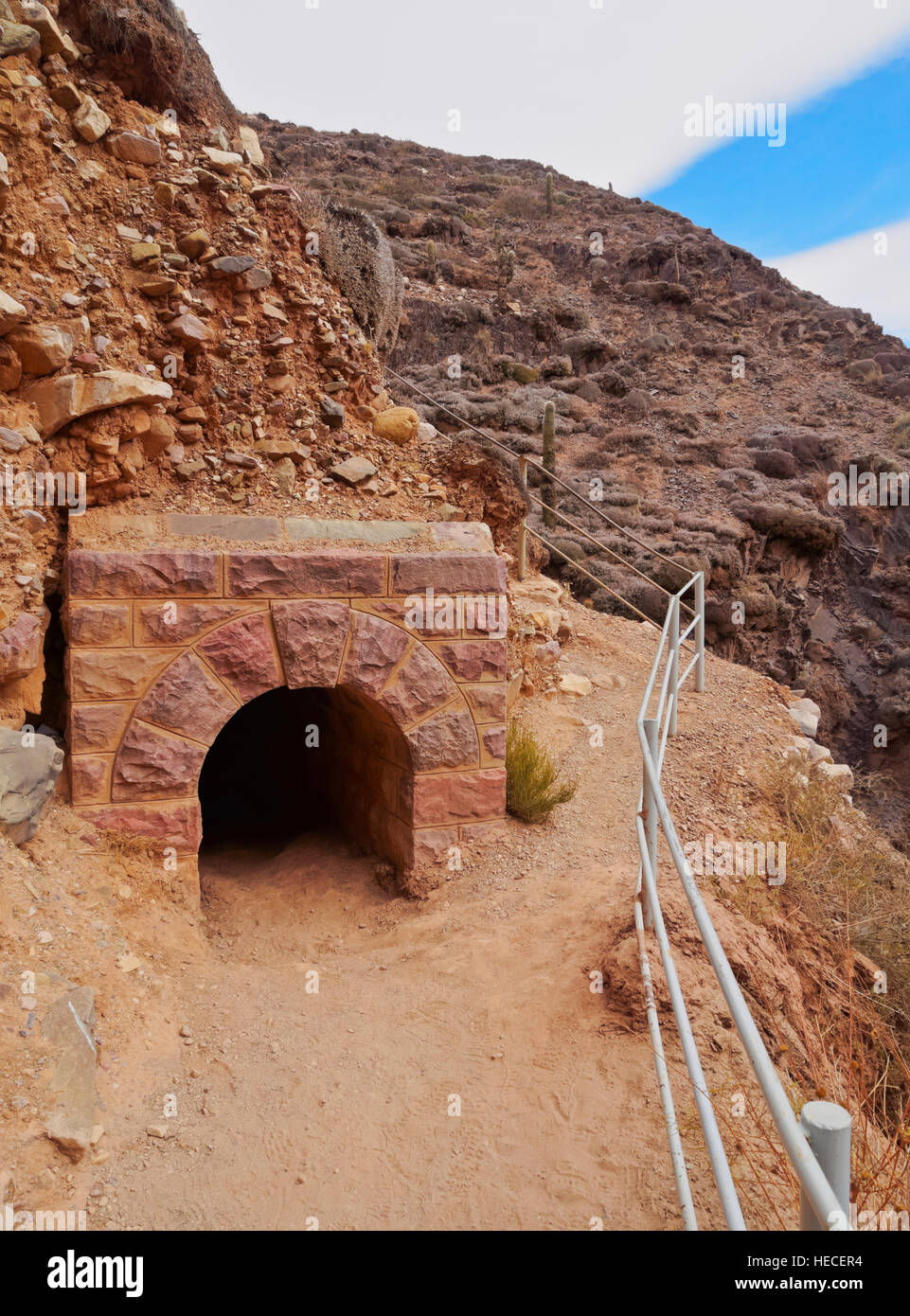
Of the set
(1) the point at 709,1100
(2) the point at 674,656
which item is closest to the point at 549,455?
(2) the point at 674,656

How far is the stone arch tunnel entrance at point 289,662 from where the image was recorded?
3947mm

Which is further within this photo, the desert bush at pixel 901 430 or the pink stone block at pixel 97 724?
the desert bush at pixel 901 430

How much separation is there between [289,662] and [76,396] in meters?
1.70

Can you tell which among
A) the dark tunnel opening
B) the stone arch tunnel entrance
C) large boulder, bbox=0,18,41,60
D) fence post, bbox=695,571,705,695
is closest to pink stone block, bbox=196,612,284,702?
the stone arch tunnel entrance

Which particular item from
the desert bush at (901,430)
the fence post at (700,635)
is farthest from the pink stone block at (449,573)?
the desert bush at (901,430)

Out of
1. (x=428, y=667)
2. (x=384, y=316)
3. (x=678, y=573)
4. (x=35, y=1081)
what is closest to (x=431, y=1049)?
(x=35, y=1081)

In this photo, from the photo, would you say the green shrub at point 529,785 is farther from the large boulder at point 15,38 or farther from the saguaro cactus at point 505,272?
the saguaro cactus at point 505,272

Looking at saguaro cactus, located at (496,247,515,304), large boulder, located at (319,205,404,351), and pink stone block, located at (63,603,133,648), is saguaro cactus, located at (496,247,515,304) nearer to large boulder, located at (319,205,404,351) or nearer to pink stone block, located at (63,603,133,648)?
large boulder, located at (319,205,404,351)

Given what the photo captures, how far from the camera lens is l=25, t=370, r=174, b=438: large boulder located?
12.9 ft

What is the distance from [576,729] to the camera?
22.2ft

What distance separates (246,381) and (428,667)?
2.01 metres

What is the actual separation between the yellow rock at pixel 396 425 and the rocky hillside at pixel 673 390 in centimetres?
40

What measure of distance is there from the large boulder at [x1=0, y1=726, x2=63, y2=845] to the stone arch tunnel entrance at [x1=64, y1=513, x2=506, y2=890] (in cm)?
32

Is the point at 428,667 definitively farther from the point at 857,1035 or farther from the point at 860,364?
the point at 860,364
